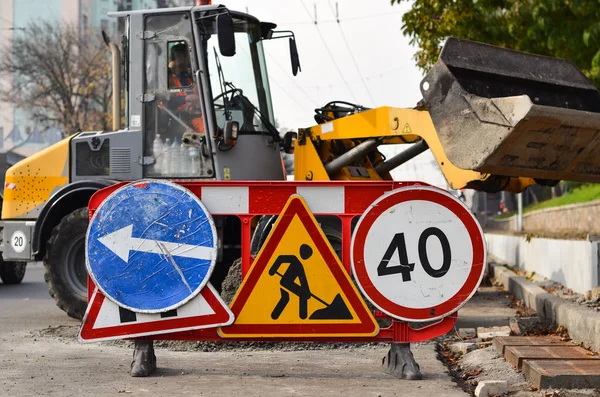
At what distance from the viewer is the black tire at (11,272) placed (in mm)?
17203

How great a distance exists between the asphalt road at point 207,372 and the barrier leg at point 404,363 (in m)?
0.08

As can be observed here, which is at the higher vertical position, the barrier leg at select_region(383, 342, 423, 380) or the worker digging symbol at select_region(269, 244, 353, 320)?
the worker digging symbol at select_region(269, 244, 353, 320)

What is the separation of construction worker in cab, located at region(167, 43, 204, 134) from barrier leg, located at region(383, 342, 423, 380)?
16.0 ft

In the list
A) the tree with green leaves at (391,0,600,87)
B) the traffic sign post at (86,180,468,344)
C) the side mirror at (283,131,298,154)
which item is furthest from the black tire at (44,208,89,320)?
the tree with green leaves at (391,0,600,87)

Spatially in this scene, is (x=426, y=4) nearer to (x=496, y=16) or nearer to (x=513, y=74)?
(x=496, y=16)

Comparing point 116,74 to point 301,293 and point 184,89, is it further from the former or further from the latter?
point 301,293

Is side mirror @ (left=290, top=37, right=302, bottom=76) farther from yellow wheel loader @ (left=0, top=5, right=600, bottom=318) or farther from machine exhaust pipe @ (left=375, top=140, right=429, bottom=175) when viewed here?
machine exhaust pipe @ (left=375, top=140, right=429, bottom=175)

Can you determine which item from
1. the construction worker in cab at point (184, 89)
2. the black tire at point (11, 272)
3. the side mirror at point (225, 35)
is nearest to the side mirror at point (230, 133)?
the construction worker in cab at point (184, 89)

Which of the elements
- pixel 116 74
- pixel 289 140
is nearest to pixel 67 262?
pixel 116 74

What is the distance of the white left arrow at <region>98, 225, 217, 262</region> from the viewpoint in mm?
7008

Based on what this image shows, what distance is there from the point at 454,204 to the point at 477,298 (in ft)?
26.2

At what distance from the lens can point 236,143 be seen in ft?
37.2

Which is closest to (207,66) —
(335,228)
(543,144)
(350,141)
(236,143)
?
(236,143)

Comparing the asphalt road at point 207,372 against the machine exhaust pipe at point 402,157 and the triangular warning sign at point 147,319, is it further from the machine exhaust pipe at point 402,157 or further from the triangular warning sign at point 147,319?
the machine exhaust pipe at point 402,157
